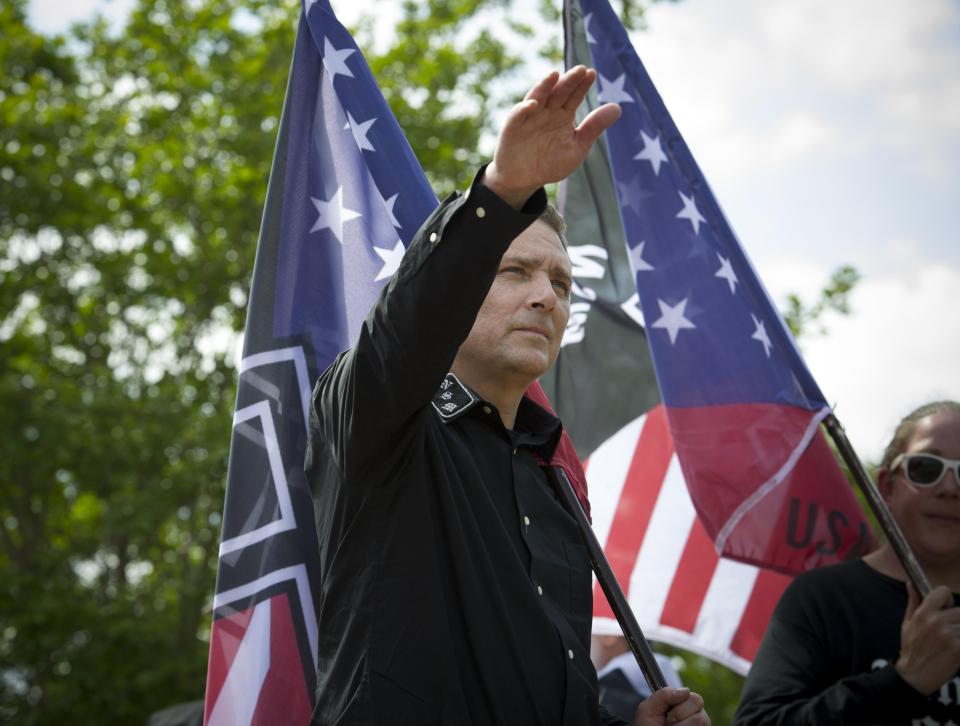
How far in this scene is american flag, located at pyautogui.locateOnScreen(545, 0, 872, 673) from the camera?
366 centimetres

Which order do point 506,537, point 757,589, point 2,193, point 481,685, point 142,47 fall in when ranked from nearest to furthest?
point 481,685 → point 506,537 → point 757,589 → point 2,193 → point 142,47

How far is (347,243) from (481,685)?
5.30 ft

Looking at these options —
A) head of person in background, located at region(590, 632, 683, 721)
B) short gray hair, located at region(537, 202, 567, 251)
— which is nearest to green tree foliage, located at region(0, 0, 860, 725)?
head of person in background, located at region(590, 632, 683, 721)

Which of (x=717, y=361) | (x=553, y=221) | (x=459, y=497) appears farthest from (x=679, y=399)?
(x=459, y=497)

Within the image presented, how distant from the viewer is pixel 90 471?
33.8 ft

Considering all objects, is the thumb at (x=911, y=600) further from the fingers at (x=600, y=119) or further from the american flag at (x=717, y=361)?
the fingers at (x=600, y=119)

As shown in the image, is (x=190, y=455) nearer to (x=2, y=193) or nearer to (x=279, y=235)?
(x=2, y=193)

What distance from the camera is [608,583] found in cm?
262

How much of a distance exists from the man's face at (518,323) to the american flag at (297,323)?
0.75 meters

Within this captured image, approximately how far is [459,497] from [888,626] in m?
1.67

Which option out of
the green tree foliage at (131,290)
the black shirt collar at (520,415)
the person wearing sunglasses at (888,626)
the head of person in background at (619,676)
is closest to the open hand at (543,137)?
the black shirt collar at (520,415)

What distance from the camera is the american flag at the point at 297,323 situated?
2.80 m

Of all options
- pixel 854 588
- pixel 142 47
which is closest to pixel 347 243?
pixel 854 588

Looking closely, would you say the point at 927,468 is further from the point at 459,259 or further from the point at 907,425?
Answer: the point at 459,259
